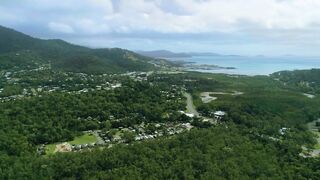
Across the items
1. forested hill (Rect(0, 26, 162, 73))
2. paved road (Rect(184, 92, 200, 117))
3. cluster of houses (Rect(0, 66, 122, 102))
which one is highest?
forested hill (Rect(0, 26, 162, 73))

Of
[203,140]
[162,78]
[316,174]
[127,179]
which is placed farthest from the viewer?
[162,78]

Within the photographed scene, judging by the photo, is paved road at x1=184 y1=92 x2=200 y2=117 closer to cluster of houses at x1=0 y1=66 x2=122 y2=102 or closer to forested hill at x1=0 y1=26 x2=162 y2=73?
cluster of houses at x1=0 y1=66 x2=122 y2=102

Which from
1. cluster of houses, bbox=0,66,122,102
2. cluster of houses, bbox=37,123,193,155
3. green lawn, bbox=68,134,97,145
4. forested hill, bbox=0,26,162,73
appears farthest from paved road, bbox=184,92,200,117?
forested hill, bbox=0,26,162,73

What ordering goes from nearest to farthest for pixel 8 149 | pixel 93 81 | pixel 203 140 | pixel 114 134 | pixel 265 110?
1. pixel 8 149
2. pixel 203 140
3. pixel 114 134
4. pixel 265 110
5. pixel 93 81

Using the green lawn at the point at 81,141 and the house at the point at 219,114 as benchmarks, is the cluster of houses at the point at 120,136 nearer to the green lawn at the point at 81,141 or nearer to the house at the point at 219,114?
the green lawn at the point at 81,141

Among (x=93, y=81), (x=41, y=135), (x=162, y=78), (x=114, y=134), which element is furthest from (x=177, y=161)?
(x=162, y=78)

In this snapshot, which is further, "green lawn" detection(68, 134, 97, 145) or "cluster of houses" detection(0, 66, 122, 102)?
"cluster of houses" detection(0, 66, 122, 102)

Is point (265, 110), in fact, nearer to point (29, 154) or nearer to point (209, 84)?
point (209, 84)
